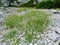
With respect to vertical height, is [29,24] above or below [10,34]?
above

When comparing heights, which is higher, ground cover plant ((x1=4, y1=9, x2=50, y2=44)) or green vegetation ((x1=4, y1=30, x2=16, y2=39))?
ground cover plant ((x1=4, y1=9, x2=50, y2=44))

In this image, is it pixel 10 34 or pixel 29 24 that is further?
pixel 29 24

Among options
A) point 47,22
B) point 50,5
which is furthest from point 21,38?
point 50,5

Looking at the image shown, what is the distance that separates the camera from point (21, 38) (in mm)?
5457

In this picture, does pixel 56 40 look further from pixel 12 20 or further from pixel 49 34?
pixel 12 20

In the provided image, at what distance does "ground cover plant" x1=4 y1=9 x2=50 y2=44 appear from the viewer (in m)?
5.63

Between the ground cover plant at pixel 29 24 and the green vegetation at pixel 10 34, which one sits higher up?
the ground cover plant at pixel 29 24

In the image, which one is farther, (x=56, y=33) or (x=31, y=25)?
(x=31, y=25)

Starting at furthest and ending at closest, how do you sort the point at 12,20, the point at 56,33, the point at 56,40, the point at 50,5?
the point at 50,5
the point at 12,20
the point at 56,33
the point at 56,40

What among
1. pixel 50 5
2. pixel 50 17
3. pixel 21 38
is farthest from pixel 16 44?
pixel 50 5

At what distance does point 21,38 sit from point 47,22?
A: 1323 mm

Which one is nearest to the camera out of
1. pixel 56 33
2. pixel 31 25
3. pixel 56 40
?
pixel 56 40

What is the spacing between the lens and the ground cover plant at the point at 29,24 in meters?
5.63

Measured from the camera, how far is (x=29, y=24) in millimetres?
6285
